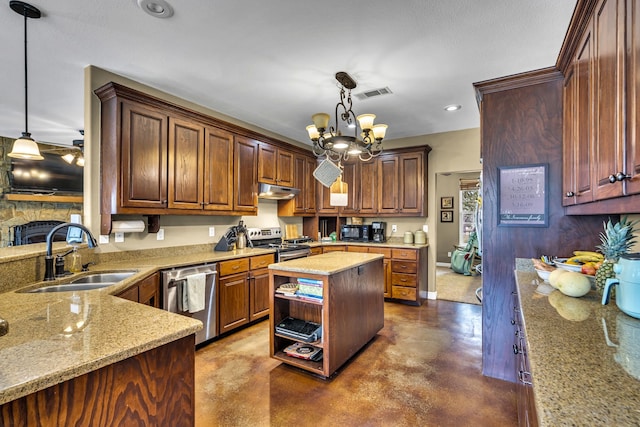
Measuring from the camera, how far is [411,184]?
15.5 feet

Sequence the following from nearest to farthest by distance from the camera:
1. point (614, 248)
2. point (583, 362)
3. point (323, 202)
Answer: point (583, 362) < point (614, 248) < point (323, 202)

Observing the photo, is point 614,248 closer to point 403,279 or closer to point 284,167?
point 403,279

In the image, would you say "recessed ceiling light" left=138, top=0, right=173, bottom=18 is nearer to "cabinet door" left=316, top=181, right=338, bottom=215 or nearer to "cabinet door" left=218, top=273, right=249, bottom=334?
"cabinet door" left=218, top=273, right=249, bottom=334

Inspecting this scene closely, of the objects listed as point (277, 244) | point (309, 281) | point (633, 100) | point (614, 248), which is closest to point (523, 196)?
point (614, 248)

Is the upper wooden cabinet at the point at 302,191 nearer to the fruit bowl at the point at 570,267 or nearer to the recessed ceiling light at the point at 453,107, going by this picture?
the recessed ceiling light at the point at 453,107

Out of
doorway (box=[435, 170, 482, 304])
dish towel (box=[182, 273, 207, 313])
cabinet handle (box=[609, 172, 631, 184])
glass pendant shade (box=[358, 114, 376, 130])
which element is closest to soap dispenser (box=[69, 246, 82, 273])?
dish towel (box=[182, 273, 207, 313])

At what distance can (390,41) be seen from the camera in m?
2.28

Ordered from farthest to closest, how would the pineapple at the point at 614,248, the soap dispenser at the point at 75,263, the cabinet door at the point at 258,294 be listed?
the cabinet door at the point at 258,294
the soap dispenser at the point at 75,263
the pineapple at the point at 614,248

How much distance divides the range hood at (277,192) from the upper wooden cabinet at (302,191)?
0.16m

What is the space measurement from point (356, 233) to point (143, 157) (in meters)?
3.38

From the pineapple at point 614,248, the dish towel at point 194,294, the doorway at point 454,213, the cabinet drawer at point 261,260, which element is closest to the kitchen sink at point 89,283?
the dish towel at point 194,294

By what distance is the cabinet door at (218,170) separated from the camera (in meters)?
3.39

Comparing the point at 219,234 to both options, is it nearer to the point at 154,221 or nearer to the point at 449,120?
the point at 154,221

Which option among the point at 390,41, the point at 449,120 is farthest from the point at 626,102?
the point at 449,120
